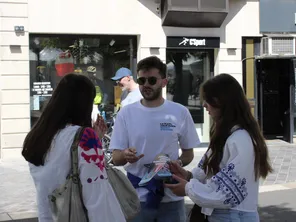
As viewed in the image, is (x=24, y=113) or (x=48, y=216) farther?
(x=24, y=113)

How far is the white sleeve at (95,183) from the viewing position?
229 centimetres

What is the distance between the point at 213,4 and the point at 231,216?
10245mm

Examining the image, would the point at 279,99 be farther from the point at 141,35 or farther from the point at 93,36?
the point at 93,36

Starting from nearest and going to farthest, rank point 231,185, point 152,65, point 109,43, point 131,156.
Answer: point 231,185, point 131,156, point 152,65, point 109,43

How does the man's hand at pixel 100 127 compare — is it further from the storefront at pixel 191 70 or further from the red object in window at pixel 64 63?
the storefront at pixel 191 70

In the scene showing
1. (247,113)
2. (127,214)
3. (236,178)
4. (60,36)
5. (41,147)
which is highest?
(60,36)

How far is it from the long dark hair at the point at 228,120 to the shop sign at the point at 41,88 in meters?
9.47

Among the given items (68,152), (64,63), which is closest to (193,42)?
(64,63)

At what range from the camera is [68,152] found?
7.68 feet

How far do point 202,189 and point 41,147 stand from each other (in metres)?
0.88

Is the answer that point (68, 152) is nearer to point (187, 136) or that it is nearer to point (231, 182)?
point (231, 182)

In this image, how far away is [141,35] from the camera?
1205 centimetres

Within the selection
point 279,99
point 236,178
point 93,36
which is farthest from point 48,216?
point 279,99

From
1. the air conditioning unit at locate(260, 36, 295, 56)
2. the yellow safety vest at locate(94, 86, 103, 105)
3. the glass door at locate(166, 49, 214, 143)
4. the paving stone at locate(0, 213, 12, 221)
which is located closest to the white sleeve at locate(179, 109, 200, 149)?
the paving stone at locate(0, 213, 12, 221)
